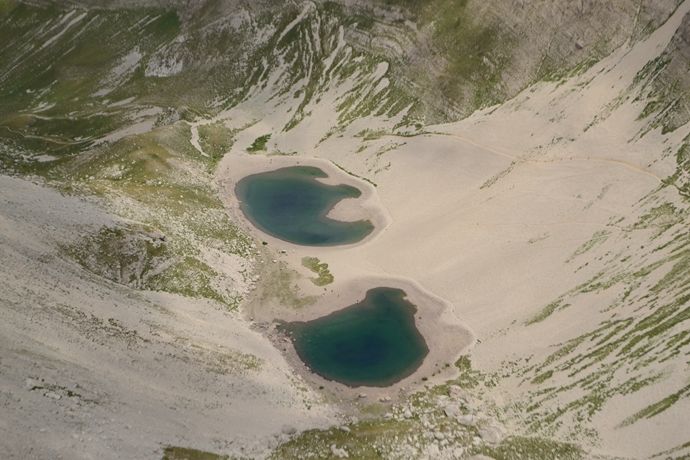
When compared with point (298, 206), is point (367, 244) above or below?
above

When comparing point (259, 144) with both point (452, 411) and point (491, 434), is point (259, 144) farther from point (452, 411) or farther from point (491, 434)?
point (491, 434)

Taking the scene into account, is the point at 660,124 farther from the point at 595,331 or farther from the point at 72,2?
the point at 72,2

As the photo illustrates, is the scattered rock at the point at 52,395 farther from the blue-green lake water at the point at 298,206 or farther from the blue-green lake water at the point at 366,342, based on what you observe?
the blue-green lake water at the point at 298,206

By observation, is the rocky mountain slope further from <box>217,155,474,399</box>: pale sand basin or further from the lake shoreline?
the lake shoreline

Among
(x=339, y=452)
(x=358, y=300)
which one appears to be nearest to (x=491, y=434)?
(x=339, y=452)

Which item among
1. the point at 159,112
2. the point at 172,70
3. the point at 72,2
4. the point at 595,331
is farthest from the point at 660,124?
the point at 72,2

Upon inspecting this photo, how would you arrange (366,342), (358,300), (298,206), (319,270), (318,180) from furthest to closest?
(318,180)
(298,206)
(319,270)
(358,300)
(366,342)
